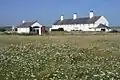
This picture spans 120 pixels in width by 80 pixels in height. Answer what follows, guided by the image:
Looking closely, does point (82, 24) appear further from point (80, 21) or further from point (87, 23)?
point (87, 23)

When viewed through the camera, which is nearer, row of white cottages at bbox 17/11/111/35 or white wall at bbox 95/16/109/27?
row of white cottages at bbox 17/11/111/35

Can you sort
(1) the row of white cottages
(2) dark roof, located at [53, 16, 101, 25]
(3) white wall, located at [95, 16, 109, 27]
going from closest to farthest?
(1) the row of white cottages, (3) white wall, located at [95, 16, 109, 27], (2) dark roof, located at [53, 16, 101, 25]

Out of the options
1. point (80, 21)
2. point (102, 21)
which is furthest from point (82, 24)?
point (102, 21)

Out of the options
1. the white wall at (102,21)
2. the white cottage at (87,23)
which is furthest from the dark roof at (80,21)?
the white wall at (102,21)

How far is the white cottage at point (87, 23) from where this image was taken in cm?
10846

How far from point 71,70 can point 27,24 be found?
→ 91976 millimetres

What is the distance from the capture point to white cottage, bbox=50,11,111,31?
10846 cm

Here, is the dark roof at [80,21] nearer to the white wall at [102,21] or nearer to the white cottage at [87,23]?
the white cottage at [87,23]

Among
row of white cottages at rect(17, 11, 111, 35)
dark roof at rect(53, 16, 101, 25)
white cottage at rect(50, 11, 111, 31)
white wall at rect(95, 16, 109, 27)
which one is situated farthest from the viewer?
dark roof at rect(53, 16, 101, 25)

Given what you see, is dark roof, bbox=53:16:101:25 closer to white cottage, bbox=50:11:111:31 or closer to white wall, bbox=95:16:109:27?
white cottage, bbox=50:11:111:31

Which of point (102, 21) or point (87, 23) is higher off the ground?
point (102, 21)

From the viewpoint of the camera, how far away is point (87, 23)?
112 meters

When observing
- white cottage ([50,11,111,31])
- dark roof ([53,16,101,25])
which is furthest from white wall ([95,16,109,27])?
dark roof ([53,16,101,25])

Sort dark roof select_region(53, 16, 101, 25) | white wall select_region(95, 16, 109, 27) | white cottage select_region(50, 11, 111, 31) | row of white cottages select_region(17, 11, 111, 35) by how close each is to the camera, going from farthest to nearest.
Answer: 1. dark roof select_region(53, 16, 101, 25)
2. white wall select_region(95, 16, 109, 27)
3. white cottage select_region(50, 11, 111, 31)
4. row of white cottages select_region(17, 11, 111, 35)
